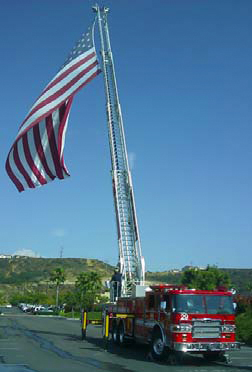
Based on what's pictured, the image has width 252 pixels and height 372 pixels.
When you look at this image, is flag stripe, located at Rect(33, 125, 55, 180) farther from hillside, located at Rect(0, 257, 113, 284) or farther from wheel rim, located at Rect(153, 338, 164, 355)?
hillside, located at Rect(0, 257, 113, 284)

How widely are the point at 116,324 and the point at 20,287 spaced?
157m

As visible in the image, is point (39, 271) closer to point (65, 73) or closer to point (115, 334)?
point (115, 334)

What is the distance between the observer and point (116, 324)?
21.3 m

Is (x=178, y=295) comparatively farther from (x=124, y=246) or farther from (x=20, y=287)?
(x=20, y=287)

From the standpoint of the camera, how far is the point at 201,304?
1628cm

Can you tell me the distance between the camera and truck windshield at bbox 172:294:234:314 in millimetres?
16062

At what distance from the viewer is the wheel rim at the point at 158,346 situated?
54.1ft

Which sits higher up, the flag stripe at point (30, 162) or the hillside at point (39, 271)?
the hillside at point (39, 271)

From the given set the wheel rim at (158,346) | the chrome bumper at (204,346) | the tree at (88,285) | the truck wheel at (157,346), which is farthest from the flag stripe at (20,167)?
the tree at (88,285)

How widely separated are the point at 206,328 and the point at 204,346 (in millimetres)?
546

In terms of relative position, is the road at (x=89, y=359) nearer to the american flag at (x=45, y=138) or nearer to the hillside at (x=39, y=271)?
the american flag at (x=45, y=138)

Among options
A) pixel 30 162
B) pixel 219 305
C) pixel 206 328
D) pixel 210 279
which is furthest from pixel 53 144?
pixel 210 279

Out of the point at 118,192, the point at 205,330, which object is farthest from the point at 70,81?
the point at 205,330

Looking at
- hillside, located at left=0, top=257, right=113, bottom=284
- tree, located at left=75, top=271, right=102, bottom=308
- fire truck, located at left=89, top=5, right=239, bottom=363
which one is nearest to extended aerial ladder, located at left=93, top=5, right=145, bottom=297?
fire truck, located at left=89, top=5, right=239, bottom=363
